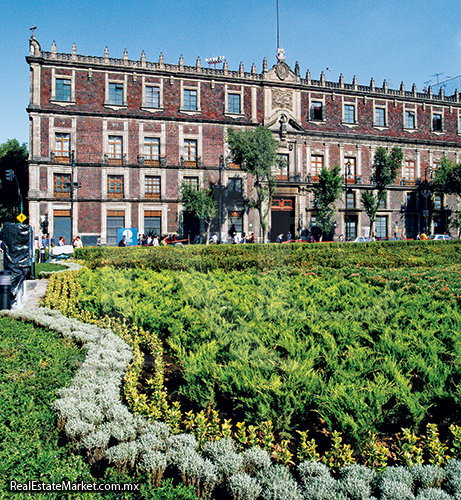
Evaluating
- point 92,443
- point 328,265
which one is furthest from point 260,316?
point 328,265

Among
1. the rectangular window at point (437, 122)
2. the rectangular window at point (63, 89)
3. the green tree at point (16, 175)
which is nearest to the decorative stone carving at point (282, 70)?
the rectangular window at point (437, 122)

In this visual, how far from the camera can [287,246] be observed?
16.9 m

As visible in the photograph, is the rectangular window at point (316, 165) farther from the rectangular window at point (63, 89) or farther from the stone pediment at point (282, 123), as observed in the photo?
the rectangular window at point (63, 89)

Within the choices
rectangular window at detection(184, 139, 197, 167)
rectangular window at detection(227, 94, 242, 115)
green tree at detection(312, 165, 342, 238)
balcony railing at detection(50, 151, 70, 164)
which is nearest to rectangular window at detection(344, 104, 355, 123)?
green tree at detection(312, 165, 342, 238)

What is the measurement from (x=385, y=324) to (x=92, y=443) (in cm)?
423

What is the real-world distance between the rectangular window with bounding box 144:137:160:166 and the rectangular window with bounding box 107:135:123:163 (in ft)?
6.06

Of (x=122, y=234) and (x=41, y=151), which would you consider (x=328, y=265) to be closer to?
(x=122, y=234)

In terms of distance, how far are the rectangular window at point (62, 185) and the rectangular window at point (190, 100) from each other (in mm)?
10640

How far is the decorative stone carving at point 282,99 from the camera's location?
3375 centimetres

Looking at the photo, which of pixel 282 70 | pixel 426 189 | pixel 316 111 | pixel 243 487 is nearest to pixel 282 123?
pixel 316 111

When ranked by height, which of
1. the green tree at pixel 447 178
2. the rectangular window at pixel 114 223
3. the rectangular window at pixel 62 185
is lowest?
the rectangular window at pixel 114 223

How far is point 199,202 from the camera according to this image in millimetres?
29734

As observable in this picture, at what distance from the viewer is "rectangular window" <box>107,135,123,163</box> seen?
30.1 metres

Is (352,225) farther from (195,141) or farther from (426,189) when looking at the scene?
(195,141)
